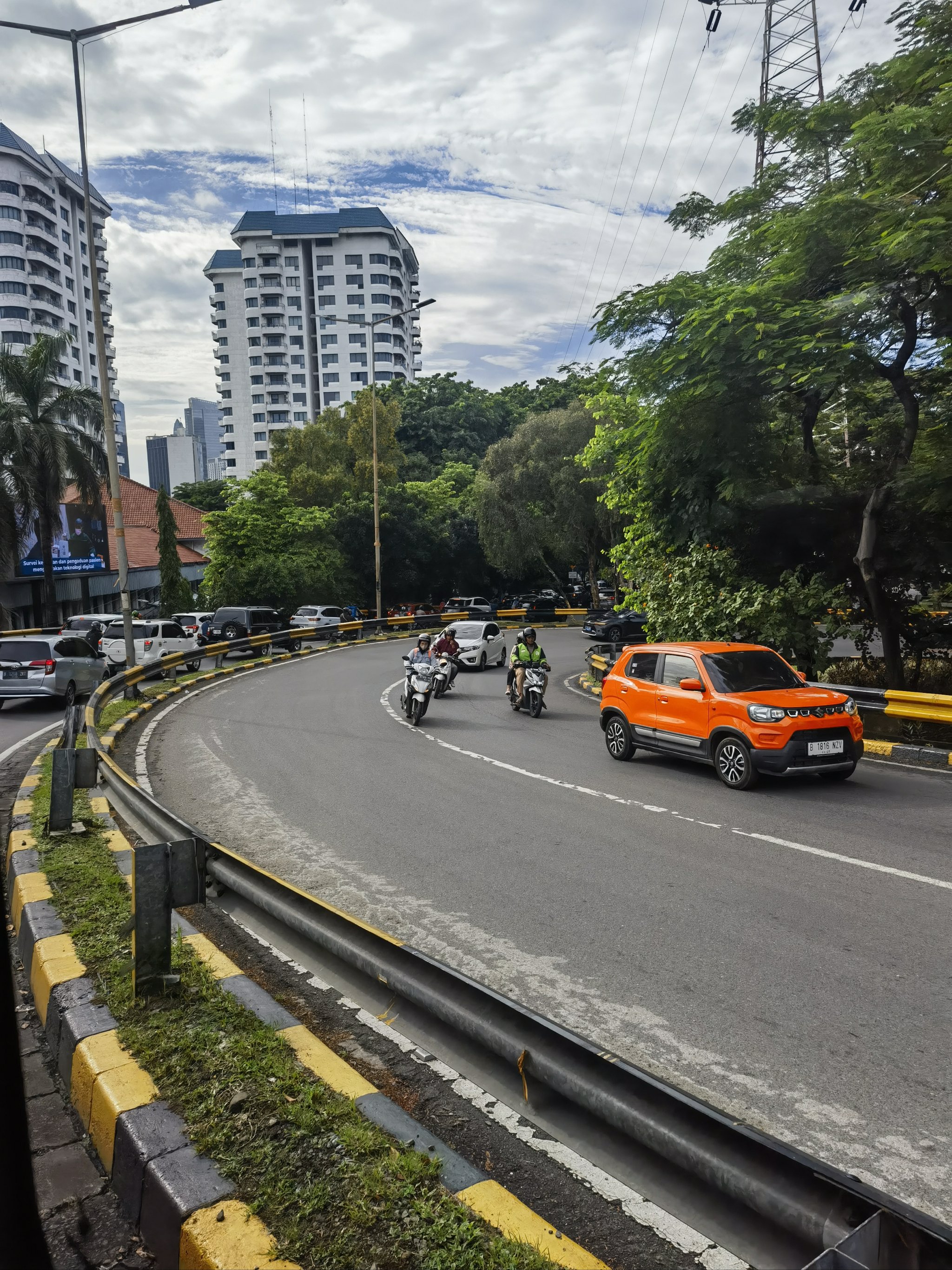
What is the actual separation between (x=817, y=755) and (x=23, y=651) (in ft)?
51.6

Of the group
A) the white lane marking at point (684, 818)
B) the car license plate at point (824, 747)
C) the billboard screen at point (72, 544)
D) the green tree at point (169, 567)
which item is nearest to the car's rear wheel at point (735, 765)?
the car license plate at point (824, 747)

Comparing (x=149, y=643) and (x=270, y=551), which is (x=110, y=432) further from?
(x=270, y=551)

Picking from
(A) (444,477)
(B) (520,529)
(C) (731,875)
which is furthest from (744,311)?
(A) (444,477)

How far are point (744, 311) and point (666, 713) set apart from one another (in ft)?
19.5

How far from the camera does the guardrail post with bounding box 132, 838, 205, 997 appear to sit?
182 inches

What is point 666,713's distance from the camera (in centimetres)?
1187

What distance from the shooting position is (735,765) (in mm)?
10703

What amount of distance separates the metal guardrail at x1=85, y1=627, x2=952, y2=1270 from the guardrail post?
0.15 m

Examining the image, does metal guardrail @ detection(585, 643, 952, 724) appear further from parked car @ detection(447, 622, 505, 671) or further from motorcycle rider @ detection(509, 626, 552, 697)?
parked car @ detection(447, 622, 505, 671)

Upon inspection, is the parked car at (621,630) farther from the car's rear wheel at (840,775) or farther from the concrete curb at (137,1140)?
the concrete curb at (137,1140)

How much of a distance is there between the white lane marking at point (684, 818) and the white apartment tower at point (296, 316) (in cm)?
10750

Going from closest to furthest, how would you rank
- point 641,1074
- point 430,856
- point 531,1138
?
point 641,1074, point 531,1138, point 430,856

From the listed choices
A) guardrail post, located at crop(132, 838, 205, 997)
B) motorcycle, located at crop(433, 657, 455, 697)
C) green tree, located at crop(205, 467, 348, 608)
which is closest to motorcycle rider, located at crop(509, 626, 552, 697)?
motorcycle, located at crop(433, 657, 455, 697)

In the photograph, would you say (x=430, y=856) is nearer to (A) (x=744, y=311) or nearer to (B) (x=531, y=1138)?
(B) (x=531, y=1138)
